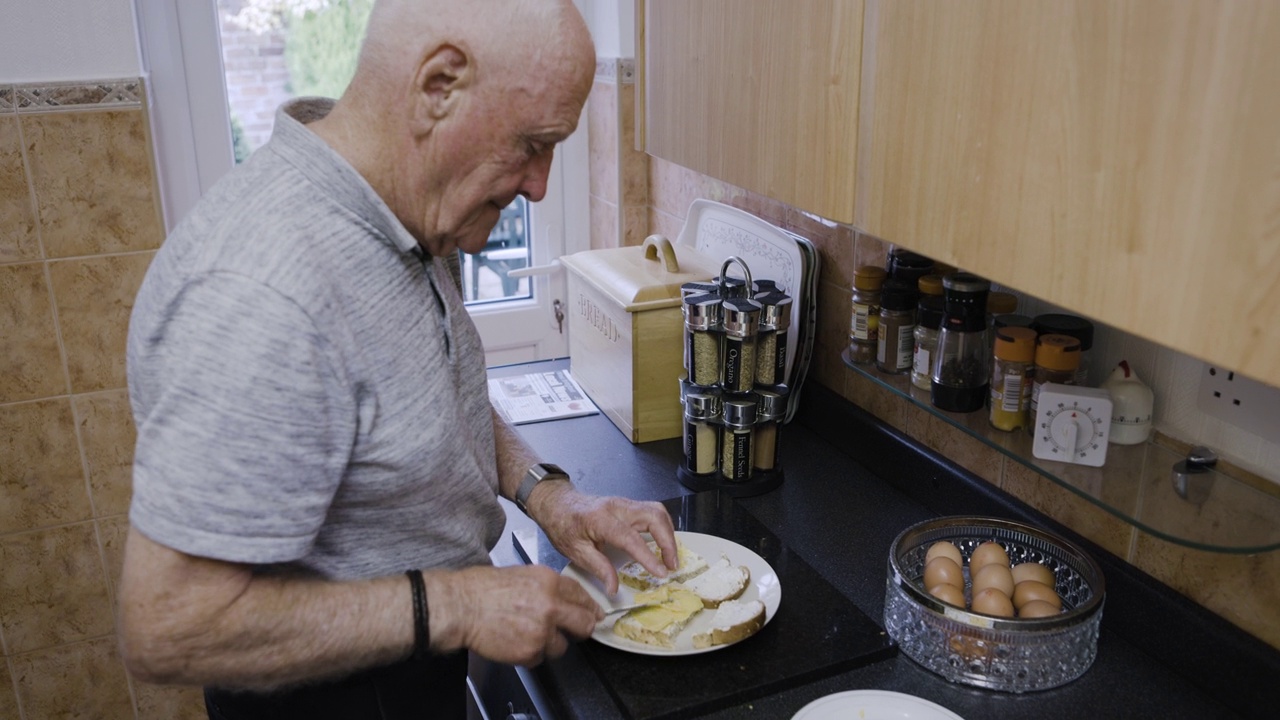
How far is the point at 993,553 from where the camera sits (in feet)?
4.05

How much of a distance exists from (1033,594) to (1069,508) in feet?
0.72

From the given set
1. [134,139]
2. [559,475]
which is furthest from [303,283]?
[134,139]

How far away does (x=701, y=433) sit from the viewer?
1.63 m

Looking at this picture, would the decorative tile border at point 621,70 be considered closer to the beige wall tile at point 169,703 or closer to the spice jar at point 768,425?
the spice jar at point 768,425

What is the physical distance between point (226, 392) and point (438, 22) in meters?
0.38

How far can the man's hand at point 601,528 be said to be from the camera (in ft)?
4.14

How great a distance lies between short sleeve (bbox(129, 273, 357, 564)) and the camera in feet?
2.68

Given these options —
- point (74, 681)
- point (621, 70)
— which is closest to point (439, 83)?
point (621, 70)

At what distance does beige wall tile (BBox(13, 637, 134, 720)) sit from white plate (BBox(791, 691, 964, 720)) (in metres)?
1.66

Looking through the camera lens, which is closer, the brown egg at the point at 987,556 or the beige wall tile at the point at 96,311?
the brown egg at the point at 987,556

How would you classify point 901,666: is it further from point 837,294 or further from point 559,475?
point 837,294

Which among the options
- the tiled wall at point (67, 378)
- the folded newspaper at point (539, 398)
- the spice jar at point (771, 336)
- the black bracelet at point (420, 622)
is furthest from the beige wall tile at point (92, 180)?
the black bracelet at point (420, 622)

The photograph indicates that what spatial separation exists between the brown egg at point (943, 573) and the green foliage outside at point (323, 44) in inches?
63.4

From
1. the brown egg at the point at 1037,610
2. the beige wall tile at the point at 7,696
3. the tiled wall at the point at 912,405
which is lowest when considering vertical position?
the beige wall tile at the point at 7,696
